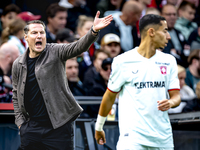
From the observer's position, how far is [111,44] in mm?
7777

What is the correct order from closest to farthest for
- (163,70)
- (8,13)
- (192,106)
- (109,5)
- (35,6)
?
(163,70) → (192,106) → (8,13) → (35,6) → (109,5)

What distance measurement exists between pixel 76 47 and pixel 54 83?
48 cm

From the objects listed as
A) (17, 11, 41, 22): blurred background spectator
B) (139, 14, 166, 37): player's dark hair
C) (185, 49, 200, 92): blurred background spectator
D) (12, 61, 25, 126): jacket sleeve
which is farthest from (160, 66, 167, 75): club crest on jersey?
(17, 11, 41, 22): blurred background spectator

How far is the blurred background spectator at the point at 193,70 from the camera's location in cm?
807

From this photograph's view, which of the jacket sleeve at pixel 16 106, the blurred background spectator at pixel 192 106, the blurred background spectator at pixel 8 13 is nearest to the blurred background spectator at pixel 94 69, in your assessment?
the blurred background spectator at pixel 192 106

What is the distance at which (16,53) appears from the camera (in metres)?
6.49

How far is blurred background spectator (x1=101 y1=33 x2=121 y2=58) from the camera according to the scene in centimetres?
776

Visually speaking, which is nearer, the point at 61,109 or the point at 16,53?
the point at 61,109

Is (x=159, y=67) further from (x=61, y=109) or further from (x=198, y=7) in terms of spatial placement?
(x=198, y=7)

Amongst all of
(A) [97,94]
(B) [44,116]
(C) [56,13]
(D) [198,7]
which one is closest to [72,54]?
(B) [44,116]

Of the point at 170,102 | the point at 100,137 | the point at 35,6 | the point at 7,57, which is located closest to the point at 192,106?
the point at 100,137

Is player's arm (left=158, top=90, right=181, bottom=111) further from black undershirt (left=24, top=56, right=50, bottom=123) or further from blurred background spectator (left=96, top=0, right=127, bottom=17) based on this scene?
blurred background spectator (left=96, top=0, right=127, bottom=17)

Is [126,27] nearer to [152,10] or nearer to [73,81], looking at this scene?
[152,10]

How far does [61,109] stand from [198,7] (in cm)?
828
